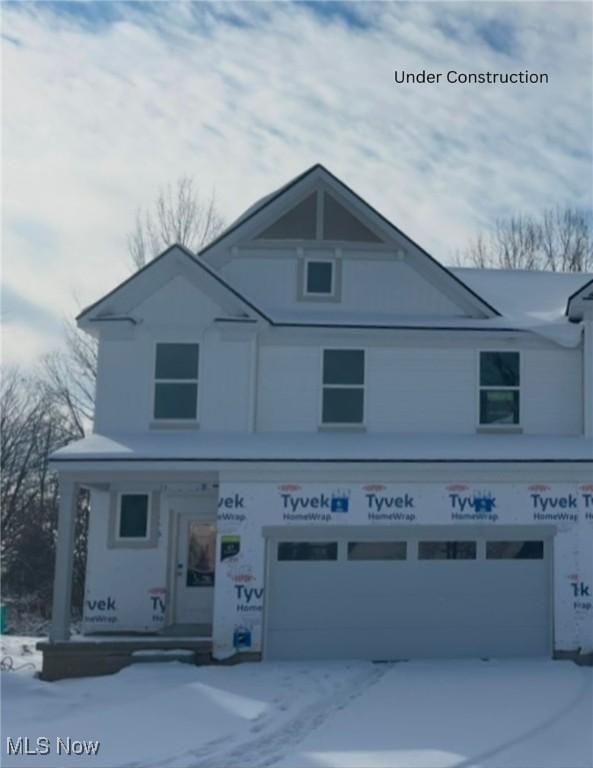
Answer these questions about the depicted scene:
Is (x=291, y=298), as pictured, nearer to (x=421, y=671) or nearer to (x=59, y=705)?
(x=421, y=671)

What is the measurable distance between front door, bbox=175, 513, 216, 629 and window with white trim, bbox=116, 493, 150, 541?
2.02ft

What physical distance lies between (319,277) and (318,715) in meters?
8.73

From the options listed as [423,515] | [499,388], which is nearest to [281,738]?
[423,515]

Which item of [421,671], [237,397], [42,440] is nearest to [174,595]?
[237,397]

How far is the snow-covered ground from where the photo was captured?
8.19 metres

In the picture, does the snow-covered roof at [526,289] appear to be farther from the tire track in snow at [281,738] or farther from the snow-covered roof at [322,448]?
the tire track in snow at [281,738]

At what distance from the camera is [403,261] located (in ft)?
54.2

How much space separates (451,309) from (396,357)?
1.60 meters

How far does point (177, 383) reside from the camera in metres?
15.4

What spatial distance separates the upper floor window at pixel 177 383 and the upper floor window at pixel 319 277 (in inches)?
101

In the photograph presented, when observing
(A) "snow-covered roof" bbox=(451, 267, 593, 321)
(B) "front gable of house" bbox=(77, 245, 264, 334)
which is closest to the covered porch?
(B) "front gable of house" bbox=(77, 245, 264, 334)

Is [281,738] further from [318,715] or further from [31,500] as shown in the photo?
[31,500]

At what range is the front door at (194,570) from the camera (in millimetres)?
15289

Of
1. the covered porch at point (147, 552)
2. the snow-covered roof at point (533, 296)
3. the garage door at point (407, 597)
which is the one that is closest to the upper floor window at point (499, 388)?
the snow-covered roof at point (533, 296)
